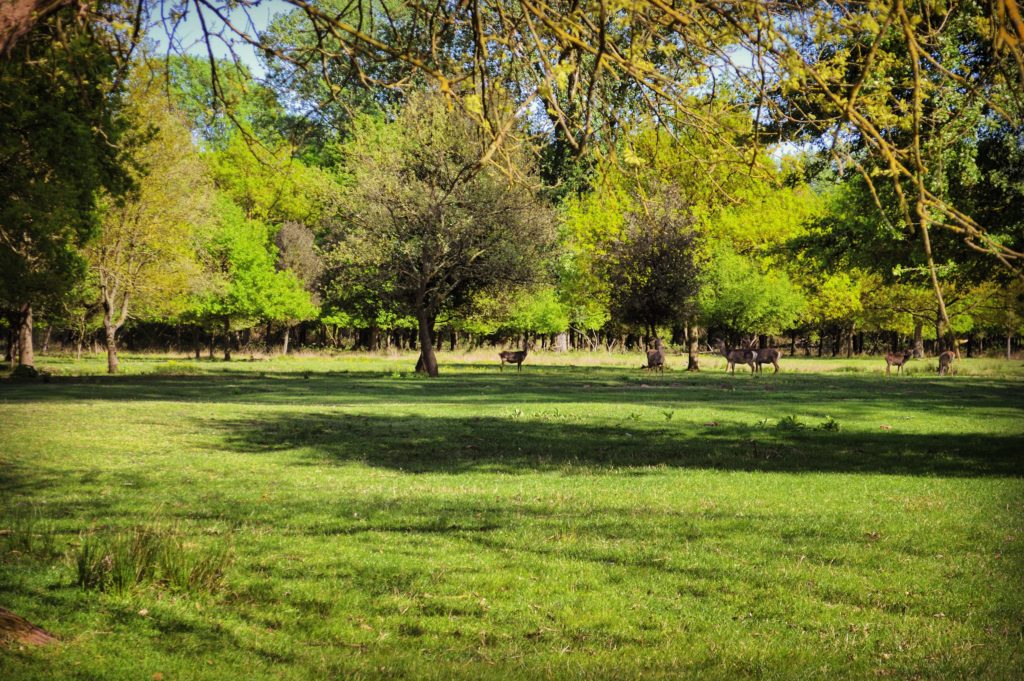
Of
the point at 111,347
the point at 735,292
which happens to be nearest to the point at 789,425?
the point at 735,292

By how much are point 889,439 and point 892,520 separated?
8159 mm

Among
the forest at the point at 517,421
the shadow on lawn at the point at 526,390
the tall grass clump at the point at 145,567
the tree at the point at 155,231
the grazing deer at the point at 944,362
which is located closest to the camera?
the forest at the point at 517,421

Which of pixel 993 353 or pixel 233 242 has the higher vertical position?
pixel 233 242

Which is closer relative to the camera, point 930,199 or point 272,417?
point 930,199

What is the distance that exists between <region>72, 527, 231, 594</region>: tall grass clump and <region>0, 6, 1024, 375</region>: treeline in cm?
343

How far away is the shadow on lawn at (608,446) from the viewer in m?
14.4

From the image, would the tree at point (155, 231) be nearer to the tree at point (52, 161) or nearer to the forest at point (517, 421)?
the forest at point (517, 421)

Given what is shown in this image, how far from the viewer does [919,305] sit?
201ft

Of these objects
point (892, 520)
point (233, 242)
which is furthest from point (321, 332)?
point (892, 520)

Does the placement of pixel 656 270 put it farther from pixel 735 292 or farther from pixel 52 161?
pixel 52 161

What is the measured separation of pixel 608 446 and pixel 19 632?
12.3 metres

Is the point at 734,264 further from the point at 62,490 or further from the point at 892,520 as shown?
the point at 62,490

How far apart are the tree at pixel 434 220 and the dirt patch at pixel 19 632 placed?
30.0 meters

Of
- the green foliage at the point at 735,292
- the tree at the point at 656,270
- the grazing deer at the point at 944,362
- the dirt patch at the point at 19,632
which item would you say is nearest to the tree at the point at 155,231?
the tree at the point at 656,270
